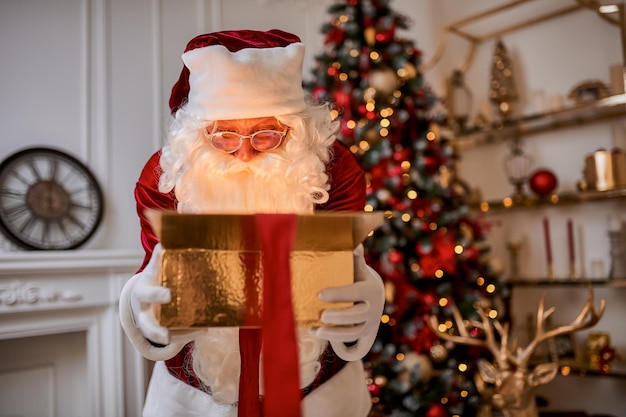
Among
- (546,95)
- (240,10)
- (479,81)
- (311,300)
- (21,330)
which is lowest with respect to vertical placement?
(21,330)

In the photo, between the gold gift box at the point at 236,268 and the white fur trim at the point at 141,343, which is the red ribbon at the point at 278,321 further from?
the white fur trim at the point at 141,343

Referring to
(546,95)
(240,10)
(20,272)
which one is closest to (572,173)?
(546,95)

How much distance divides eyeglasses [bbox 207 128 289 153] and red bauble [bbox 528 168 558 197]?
2.30m

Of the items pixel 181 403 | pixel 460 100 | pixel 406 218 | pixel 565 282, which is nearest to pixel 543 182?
pixel 565 282

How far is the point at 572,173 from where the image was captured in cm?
316

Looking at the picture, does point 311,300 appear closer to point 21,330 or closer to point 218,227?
→ point 218,227

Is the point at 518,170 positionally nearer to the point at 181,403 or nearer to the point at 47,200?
the point at 181,403

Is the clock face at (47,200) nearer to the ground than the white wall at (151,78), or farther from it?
nearer to the ground

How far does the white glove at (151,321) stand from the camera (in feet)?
3.20

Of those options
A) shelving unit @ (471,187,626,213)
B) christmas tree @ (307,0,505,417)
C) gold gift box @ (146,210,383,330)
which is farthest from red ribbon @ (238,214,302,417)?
shelving unit @ (471,187,626,213)

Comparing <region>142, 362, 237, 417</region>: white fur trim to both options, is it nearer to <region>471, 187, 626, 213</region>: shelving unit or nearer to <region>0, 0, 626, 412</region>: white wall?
<region>0, 0, 626, 412</region>: white wall

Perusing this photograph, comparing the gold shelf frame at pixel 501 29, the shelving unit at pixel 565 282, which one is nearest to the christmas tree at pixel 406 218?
the shelving unit at pixel 565 282

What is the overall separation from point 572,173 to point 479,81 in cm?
98

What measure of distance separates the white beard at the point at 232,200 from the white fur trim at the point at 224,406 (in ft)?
0.14
